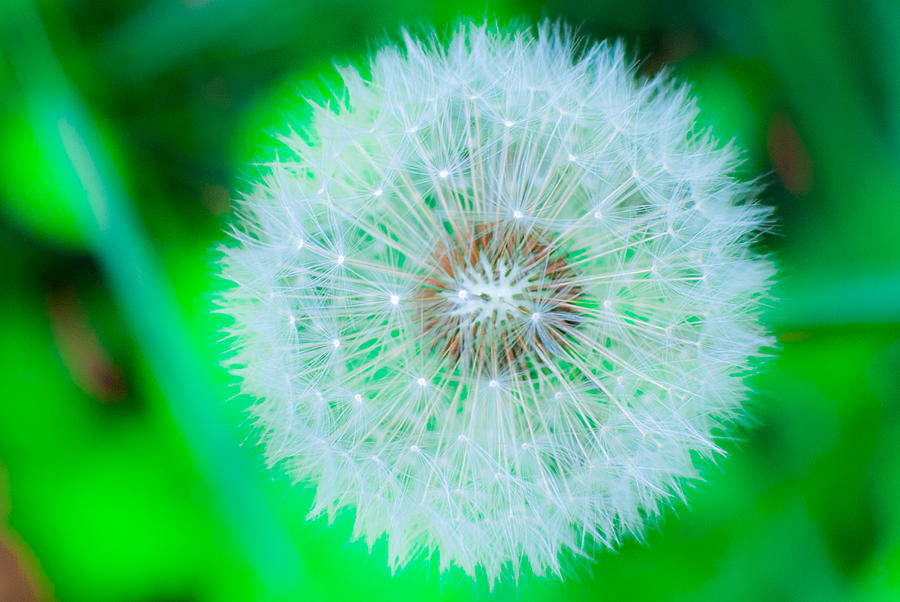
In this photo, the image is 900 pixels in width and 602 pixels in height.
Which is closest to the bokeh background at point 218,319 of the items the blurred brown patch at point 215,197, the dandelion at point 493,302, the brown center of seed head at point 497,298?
the blurred brown patch at point 215,197

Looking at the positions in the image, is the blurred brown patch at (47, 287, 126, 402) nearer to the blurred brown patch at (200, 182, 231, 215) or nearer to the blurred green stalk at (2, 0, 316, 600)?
A: the blurred green stalk at (2, 0, 316, 600)

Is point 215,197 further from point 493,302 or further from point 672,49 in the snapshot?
point 672,49

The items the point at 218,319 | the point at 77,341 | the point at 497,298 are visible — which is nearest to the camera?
the point at 497,298

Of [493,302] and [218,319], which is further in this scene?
[218,319]

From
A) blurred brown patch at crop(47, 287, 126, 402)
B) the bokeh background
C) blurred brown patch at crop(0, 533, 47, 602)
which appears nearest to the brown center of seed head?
the bokeh background

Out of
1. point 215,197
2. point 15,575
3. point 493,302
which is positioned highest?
point 215,197

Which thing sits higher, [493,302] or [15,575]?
[493,302]

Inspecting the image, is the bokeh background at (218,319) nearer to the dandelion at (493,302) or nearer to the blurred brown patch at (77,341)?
the blurred brown patch at (77,341)

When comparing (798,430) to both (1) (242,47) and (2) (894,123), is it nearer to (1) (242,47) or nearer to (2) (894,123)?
(2) (894,123)

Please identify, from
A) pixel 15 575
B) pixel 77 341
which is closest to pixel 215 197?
pixel 77 341
